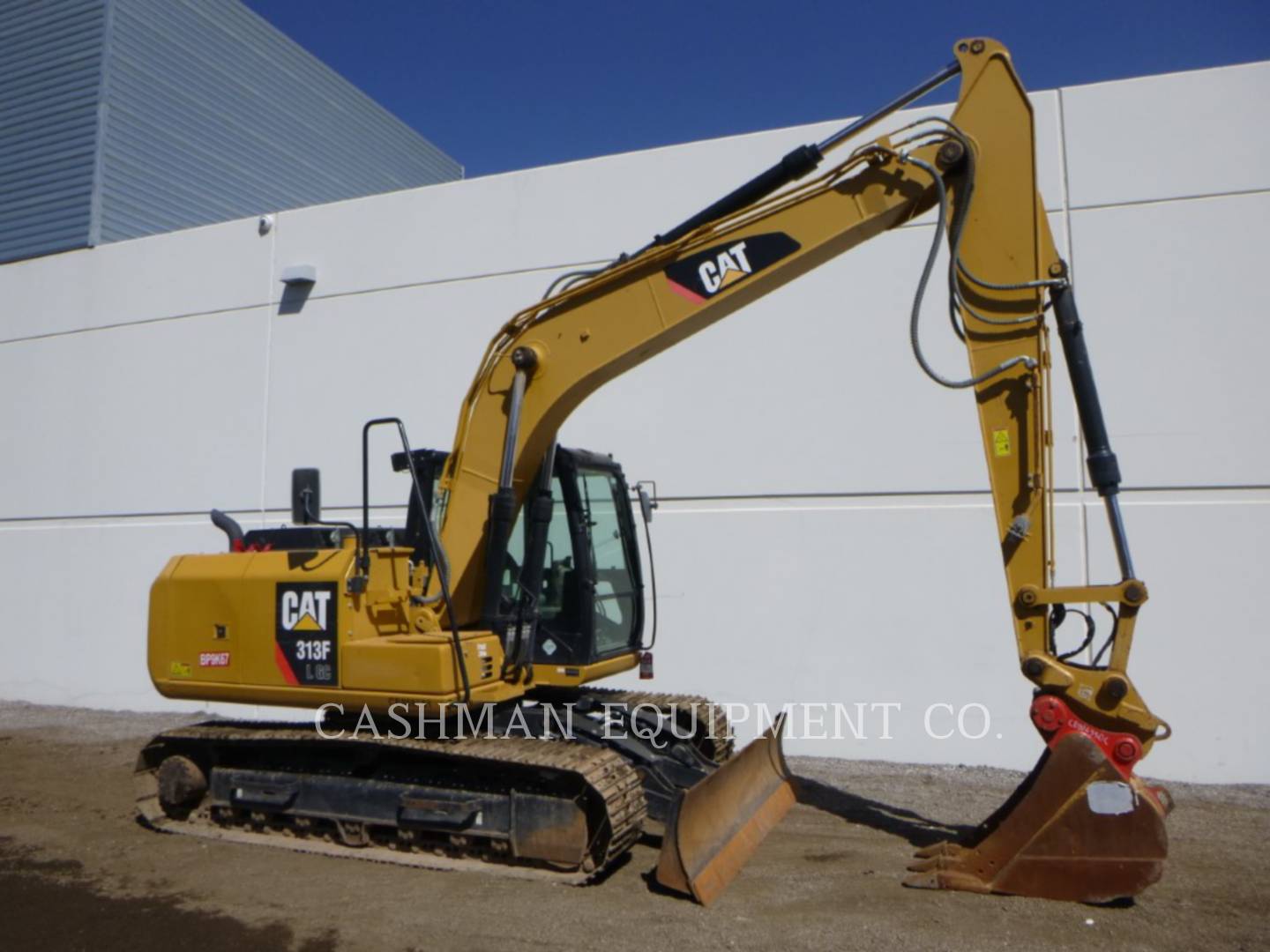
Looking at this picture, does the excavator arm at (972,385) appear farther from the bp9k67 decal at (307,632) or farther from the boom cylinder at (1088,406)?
the bp9k67 decal at (307,632)

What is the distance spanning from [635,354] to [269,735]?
3.25 metres

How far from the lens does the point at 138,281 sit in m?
12.7

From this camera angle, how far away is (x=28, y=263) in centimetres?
1359

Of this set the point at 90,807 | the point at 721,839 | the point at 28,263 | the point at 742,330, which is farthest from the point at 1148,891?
the point at 28,263

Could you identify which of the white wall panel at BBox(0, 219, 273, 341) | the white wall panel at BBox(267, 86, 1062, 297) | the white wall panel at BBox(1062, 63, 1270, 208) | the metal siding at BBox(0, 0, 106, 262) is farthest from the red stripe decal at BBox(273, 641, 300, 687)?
the metal siding at BBox(0, 0, 106, 262)

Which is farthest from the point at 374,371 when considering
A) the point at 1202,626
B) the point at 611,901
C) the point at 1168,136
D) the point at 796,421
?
the point at 1202,626

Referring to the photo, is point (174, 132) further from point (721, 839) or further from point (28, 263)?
point (721, 839)

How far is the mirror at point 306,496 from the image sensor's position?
5.69 meters

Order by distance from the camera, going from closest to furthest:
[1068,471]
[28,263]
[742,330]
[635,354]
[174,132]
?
[635,354] → [1068,471] → [742,330] → [28,263] → [174,132]

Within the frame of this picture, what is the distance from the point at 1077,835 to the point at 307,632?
4.23 m

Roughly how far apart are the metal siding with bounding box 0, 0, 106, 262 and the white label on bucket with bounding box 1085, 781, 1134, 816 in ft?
44.0

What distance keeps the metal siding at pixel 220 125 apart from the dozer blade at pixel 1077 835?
517 inches

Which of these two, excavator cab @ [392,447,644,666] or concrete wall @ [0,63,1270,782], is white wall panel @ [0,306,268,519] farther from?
excavator cab @ [392,447,644,666]


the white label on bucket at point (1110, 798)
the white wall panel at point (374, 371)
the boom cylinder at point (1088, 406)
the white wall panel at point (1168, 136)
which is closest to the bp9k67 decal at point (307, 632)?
the white label on bucket at point (1110, 798)
